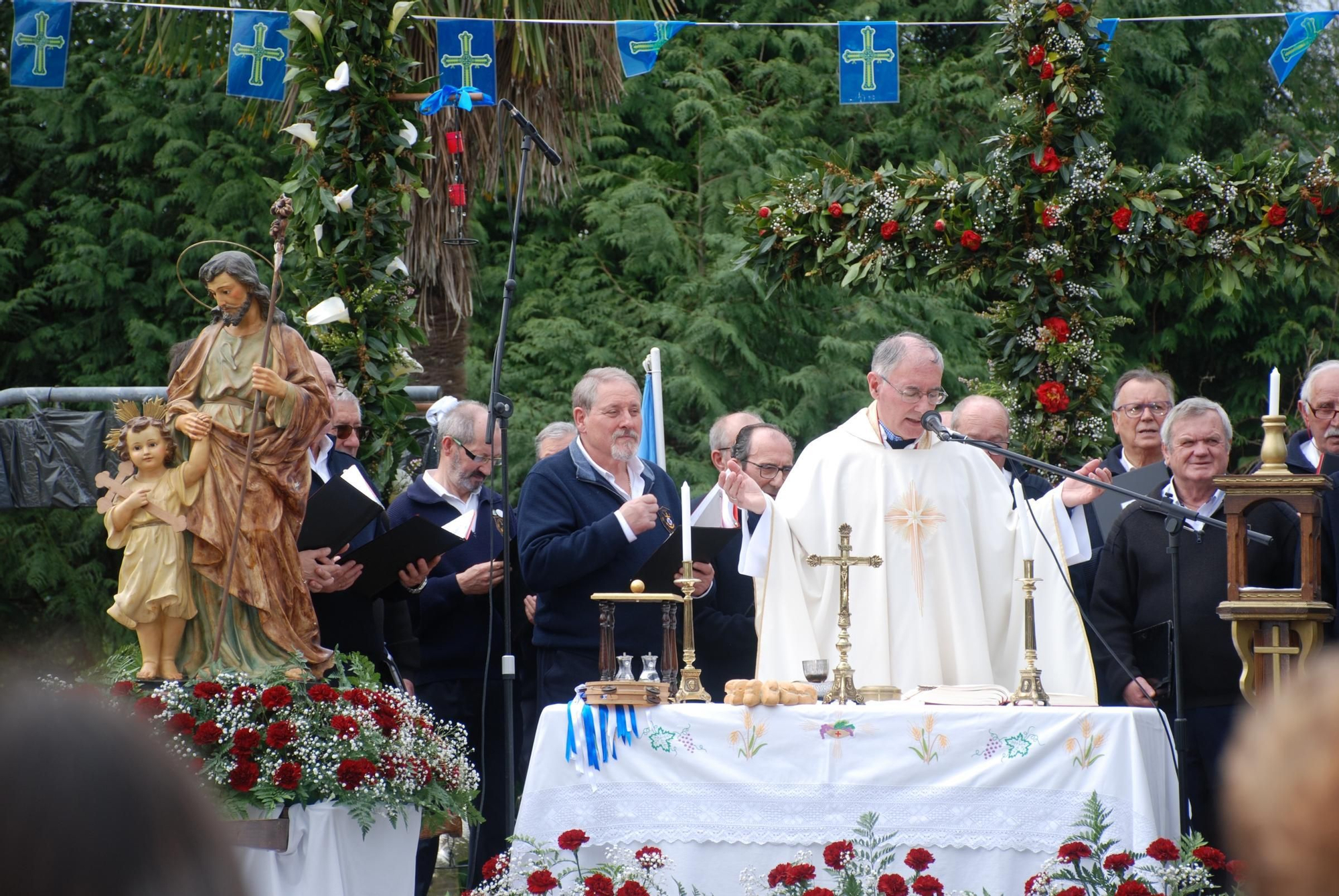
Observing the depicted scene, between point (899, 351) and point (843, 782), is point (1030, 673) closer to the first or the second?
point (843, 782)

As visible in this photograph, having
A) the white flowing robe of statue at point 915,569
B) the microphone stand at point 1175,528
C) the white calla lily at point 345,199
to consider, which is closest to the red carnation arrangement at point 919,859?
the microphone stand at point 1175,528

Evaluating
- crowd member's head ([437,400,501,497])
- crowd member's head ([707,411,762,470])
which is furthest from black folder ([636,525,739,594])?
Answer: crowd member's head ([707,411,762,470])

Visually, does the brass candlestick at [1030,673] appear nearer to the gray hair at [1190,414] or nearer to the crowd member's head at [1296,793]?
the gray hair at [1190,414]

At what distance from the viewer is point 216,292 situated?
17.3 feet

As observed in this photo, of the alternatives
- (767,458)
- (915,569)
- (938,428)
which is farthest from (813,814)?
(767,458)

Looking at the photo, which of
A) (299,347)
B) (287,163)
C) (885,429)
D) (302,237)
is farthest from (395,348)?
(287,163)

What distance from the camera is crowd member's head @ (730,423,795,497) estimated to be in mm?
6770

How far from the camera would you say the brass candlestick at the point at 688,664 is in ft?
17.0

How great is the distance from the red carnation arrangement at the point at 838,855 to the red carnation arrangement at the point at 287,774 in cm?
160

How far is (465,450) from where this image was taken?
6.81 m

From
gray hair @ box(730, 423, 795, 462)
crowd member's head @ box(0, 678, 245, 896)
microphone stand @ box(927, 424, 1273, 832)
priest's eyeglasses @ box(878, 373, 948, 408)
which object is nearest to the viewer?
crowd member's head @ box(0, 678, 245, 896)

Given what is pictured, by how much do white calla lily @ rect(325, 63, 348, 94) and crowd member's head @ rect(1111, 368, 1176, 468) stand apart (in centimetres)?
360

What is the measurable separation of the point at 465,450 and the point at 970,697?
103 inches

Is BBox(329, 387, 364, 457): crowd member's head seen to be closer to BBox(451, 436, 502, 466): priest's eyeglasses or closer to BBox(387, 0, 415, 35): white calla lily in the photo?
BBox(451, 436, 502, 466): priest's eyeglasses
